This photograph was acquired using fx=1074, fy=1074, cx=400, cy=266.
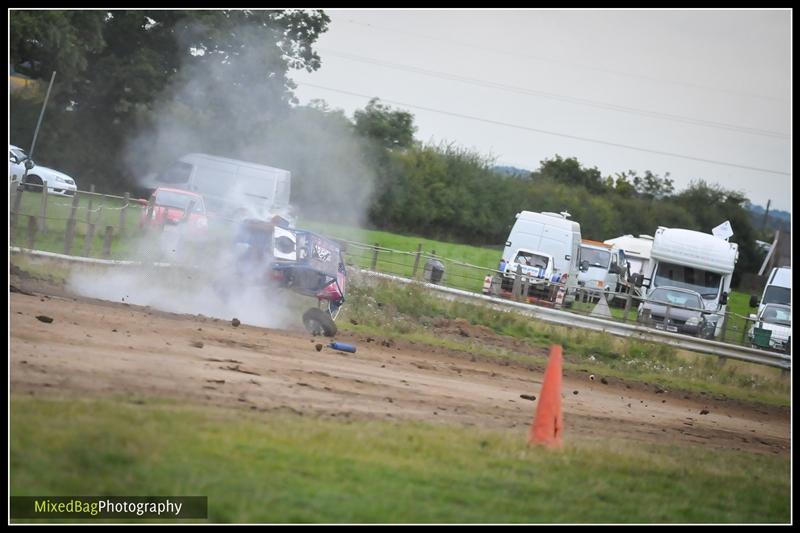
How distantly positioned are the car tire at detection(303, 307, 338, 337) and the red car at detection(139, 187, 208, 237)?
14.2 feet

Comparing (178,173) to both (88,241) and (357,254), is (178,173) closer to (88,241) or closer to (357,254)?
(357,254)

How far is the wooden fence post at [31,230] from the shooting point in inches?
872

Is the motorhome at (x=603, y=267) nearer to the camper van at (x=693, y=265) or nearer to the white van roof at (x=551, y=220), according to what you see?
the camper van at (x=693, y=265)

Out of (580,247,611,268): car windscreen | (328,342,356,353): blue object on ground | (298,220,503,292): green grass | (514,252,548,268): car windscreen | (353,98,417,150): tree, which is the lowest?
(328,342,356,353): blue object on ground

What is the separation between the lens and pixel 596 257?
157ft

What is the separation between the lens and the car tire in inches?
736

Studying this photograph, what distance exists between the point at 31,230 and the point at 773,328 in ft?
74.4

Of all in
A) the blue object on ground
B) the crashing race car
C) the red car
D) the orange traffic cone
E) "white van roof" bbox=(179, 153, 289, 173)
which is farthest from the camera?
"white van roof" bbox=(179, 153, 289, 173)

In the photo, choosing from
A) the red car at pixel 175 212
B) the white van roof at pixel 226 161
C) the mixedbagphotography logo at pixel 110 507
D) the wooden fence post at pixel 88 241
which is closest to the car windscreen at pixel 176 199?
the red car at pixel 175 212

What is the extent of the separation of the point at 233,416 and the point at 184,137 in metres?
30.8

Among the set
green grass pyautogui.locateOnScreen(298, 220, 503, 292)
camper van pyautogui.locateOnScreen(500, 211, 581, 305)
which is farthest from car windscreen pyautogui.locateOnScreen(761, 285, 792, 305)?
green grass pyautogui.locateOnScreen(298, 220, 503, 292)

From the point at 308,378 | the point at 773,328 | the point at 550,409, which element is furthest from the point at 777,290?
the point at 550,409

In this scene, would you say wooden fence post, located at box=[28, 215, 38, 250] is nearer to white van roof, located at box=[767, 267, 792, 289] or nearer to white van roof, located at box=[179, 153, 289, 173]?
white van roof, located at box=[179, 153, 289, 173]

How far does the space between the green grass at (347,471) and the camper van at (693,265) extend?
27.1 m
